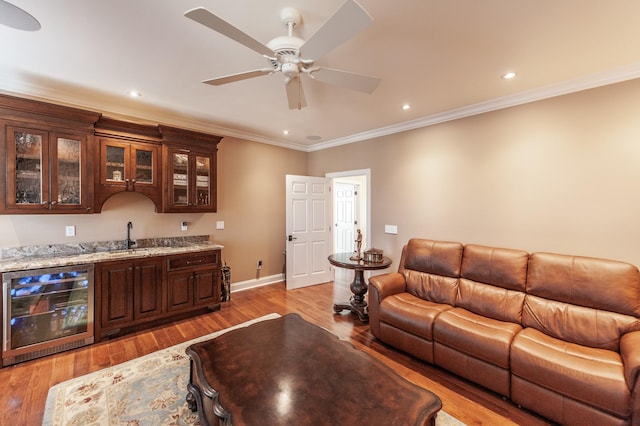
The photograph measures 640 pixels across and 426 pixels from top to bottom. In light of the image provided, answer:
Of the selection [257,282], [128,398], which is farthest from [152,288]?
[257,282]

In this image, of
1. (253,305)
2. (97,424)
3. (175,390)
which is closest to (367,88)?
(175,390)

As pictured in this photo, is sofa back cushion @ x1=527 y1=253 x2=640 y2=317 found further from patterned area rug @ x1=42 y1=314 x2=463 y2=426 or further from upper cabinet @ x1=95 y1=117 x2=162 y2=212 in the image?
upper cabinet @ x1=95 y1=117 x2=162 y2=212

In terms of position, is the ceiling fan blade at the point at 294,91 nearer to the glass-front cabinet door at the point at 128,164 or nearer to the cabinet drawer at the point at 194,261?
the glass-front cabinet door at the point at 128,164

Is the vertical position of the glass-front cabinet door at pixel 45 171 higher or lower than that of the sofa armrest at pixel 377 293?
higher

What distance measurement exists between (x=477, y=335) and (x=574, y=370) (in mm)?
582

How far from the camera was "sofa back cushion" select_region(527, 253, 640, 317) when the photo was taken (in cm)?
207

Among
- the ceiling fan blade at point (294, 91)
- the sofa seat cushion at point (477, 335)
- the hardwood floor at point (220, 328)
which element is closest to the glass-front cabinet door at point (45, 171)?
the hardwood floor at point (220, 328)

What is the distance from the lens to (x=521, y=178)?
2949 mm

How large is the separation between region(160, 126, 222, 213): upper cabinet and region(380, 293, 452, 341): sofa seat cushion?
2883mm

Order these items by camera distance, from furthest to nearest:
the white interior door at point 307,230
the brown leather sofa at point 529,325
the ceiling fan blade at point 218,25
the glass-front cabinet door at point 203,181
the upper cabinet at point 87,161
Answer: the white interior door at point 307,230 → the glass-front cabinet door at point 203,181 → the upper cabinet at point 87,161 → the brown leather sofa at point 529,325 → the ceiling fan blade at point 218,25

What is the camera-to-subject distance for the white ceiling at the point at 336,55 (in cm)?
170

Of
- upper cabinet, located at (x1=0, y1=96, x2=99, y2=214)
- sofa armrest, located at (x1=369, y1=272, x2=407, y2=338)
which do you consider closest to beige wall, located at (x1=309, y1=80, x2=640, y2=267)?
sofa armrest, located at (x1=369, y1=272, x2=407, y2=338)

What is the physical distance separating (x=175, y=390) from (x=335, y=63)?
3085 millimetres

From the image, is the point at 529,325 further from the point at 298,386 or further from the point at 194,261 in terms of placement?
the point at 194,261
